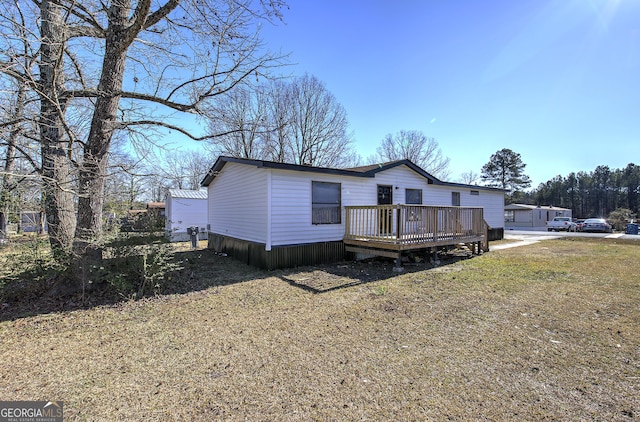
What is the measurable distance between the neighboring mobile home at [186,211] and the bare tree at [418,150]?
20.6 m

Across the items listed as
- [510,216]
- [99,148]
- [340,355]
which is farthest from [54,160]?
Result: [510,216]

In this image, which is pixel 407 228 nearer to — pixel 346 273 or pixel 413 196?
pixel 346 273

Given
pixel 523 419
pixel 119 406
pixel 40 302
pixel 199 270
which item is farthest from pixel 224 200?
pixel 523 419

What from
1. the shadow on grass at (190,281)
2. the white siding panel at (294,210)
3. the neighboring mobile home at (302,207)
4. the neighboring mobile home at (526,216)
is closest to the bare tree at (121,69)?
the shadow on grass at (190,281)

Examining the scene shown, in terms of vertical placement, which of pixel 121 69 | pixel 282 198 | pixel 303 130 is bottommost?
pixel 282 198

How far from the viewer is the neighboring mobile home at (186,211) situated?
1630 centimetres

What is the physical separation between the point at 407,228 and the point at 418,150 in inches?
985

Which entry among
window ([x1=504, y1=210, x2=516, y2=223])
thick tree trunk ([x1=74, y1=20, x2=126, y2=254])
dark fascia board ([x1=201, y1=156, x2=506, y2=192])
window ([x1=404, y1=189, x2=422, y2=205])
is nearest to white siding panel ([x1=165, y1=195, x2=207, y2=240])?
dark fascia board ([x1=201, y1=156, x2=506, y2=192])

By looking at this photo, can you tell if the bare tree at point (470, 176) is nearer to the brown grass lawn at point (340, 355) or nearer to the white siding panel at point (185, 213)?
the white siding panel at point (185, 213)

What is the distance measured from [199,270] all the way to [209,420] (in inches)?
247

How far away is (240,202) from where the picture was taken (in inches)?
384

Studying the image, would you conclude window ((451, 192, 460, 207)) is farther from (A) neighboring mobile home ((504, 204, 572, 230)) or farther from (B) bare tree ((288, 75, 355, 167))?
(A) neighboring mobile home ((504, 204, 572, 230))

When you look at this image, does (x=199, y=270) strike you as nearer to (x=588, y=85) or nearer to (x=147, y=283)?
(x=147, y=283)

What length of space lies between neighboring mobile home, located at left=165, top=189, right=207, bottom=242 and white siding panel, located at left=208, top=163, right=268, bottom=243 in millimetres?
4461
